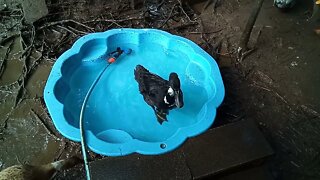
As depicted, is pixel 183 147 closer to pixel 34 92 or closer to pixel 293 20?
pixel 34 92

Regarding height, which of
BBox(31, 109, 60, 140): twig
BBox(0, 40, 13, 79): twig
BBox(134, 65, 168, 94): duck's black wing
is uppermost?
BBox(134, 65, 168, 94): duck's black wing

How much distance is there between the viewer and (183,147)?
297cm

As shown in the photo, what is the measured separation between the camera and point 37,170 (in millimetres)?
2969

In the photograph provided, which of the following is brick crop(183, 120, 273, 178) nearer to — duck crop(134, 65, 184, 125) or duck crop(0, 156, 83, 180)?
duck crop(134, 65, 184, 125)

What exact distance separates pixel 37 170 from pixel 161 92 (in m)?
1.43

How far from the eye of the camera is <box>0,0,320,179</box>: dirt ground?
3.55m

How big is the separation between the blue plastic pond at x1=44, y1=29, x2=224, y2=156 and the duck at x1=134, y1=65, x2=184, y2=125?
24 cm

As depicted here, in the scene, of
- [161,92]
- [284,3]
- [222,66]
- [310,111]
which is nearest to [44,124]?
[161,92]

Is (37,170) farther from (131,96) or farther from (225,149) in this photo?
(225,149)

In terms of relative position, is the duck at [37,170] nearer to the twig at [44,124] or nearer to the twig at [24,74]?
the twig at [44,124]

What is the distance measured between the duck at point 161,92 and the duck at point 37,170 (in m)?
1.01

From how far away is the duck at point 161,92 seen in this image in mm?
3219

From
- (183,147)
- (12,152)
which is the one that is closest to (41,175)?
(12,152)

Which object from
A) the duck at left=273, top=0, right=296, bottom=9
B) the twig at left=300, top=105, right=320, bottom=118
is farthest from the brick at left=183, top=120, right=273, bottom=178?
the duck at left=273, top=0, right=296, bottom=9
